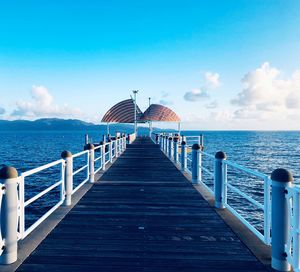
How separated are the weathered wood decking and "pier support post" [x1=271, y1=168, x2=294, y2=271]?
0.88ft

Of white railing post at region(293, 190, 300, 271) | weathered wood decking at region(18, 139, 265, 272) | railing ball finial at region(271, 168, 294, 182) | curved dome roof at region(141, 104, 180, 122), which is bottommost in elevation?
weathered wood decking at region(18, 139, 265, 272)

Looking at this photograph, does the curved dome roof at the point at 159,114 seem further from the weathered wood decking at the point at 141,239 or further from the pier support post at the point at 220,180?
the pier support post at the point at 220,180

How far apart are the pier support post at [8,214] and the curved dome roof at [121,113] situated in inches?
1778

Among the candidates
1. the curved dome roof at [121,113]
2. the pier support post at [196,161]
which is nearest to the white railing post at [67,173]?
the pier support post at [196,161]

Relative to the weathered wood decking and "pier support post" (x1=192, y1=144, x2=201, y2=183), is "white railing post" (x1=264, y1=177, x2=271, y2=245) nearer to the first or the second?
the weathered wood decking

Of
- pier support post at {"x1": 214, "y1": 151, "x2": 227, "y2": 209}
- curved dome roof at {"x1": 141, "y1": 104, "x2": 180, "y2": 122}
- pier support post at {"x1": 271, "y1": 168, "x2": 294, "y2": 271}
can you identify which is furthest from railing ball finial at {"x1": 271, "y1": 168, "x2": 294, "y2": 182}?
curved dome roof at {"x1": 141, "y1": 104, "x2": 180, "y2": 122}

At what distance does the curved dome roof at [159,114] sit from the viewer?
46562mm

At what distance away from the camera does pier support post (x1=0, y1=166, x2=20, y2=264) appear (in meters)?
3.69

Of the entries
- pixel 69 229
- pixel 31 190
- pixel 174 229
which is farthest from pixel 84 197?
pixel 31 190

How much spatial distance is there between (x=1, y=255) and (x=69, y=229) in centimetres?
134

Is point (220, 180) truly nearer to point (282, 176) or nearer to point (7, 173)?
point (282, 176)

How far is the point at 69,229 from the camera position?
4.96m

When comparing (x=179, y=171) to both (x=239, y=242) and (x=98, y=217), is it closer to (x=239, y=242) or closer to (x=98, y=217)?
(x=98, y=217)

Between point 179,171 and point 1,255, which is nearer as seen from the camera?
point 1,255
